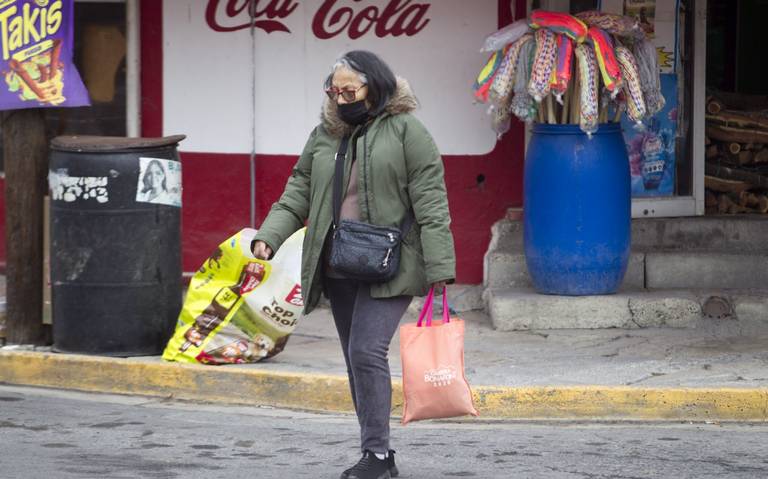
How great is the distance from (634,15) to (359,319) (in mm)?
5018

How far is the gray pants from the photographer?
550 centimetres

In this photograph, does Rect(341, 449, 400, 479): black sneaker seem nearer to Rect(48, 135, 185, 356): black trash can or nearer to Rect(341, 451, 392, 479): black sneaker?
Rect(341, 451, 392, 479): black sneaker

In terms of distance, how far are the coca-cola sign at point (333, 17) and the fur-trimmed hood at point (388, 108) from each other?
4.32 metres

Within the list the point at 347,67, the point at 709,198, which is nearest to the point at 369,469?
the point at 347,67

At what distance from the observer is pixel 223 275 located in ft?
26.4

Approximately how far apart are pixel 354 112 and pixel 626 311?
158 inches

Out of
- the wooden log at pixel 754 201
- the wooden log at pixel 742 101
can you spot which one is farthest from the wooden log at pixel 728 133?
the wooden log at pixel 754 201

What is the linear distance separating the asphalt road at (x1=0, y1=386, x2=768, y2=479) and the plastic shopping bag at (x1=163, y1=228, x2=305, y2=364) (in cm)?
50

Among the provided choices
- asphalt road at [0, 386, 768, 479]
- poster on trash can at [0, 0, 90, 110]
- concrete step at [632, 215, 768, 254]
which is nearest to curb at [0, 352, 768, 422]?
asphalt road at [0, 386, 768, 479]

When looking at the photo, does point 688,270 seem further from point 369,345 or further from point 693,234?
point 369,345

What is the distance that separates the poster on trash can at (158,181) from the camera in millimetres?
8031

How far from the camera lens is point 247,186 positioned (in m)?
10.2

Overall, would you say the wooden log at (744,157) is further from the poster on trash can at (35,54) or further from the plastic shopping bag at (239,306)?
the poster on trash can at (35,54)

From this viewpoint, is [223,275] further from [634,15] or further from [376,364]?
[634,15]
